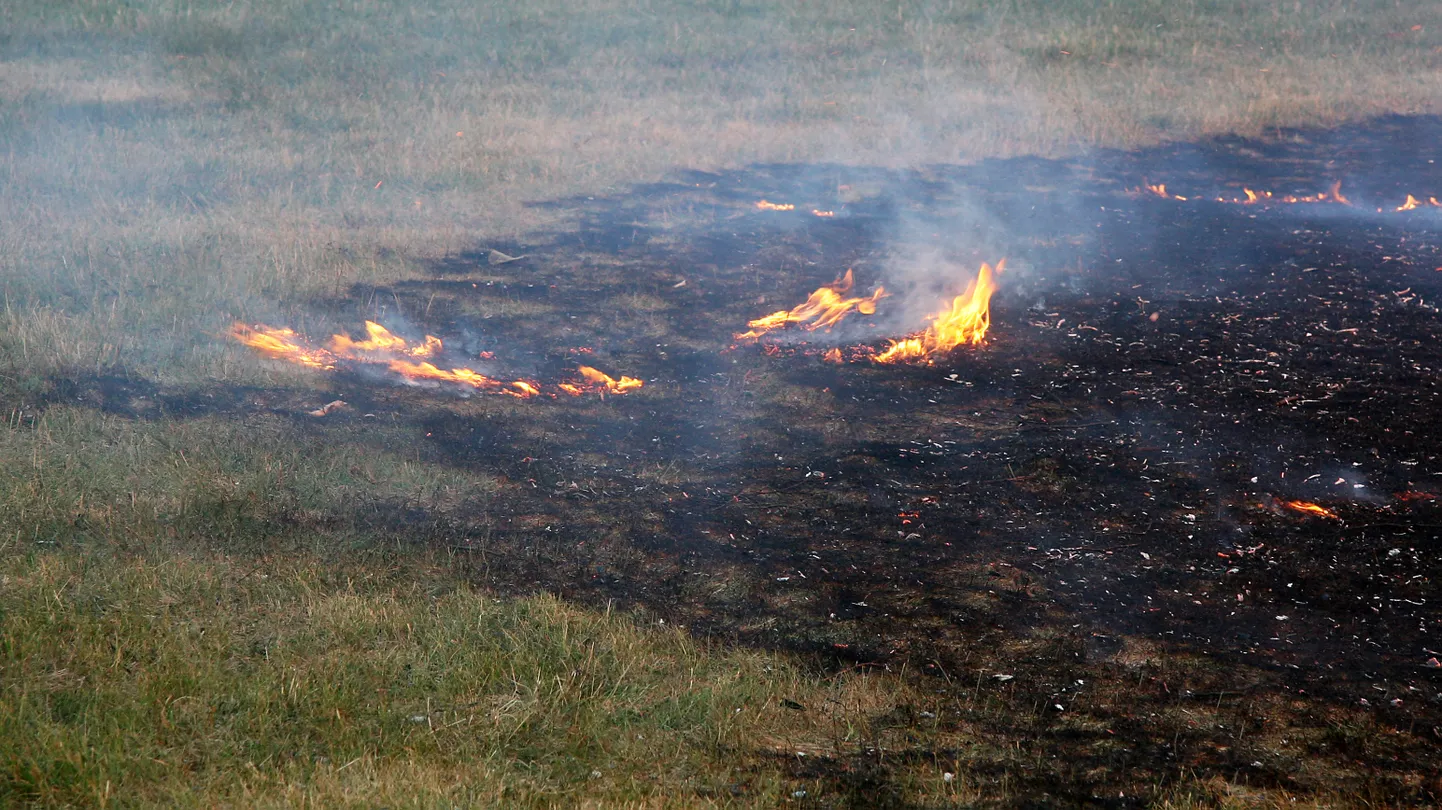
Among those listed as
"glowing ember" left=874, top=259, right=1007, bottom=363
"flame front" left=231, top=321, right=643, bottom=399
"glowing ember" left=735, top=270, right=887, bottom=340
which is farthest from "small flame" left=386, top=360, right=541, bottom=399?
"glowing ember" left=874, top=259, right=1007, bottom=363

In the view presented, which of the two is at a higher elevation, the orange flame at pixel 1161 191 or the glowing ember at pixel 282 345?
the orange flame at pixel 1161 191

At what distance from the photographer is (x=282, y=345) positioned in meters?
8.22

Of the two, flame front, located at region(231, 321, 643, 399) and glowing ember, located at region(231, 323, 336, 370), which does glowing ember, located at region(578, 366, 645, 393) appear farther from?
glowing ember, located at region(231, 323, 336, 370)

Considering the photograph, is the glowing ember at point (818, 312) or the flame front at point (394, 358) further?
the glowing ember at point (818, 312)

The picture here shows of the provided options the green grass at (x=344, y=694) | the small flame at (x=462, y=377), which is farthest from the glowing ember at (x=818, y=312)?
the green grass at (x=344, y=694)

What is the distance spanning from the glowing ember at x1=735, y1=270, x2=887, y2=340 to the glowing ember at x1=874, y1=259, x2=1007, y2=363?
613 millimetres

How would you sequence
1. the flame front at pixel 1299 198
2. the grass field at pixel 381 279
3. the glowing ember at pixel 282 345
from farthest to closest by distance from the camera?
the flame front at pixel 1299 198, the glowing ember at pixel 282 345, the grass field at pixel 381 279

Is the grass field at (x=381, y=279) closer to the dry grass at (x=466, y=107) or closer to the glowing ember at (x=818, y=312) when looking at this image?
the dry grass at (x=466, y=107)

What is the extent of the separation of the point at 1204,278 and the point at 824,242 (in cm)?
343

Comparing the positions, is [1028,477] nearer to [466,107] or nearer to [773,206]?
[773,206]

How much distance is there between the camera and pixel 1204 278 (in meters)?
9.66

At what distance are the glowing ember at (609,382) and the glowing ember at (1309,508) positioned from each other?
400cm

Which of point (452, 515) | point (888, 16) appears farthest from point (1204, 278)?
point (888, 16)

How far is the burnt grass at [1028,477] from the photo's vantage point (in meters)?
4.46
